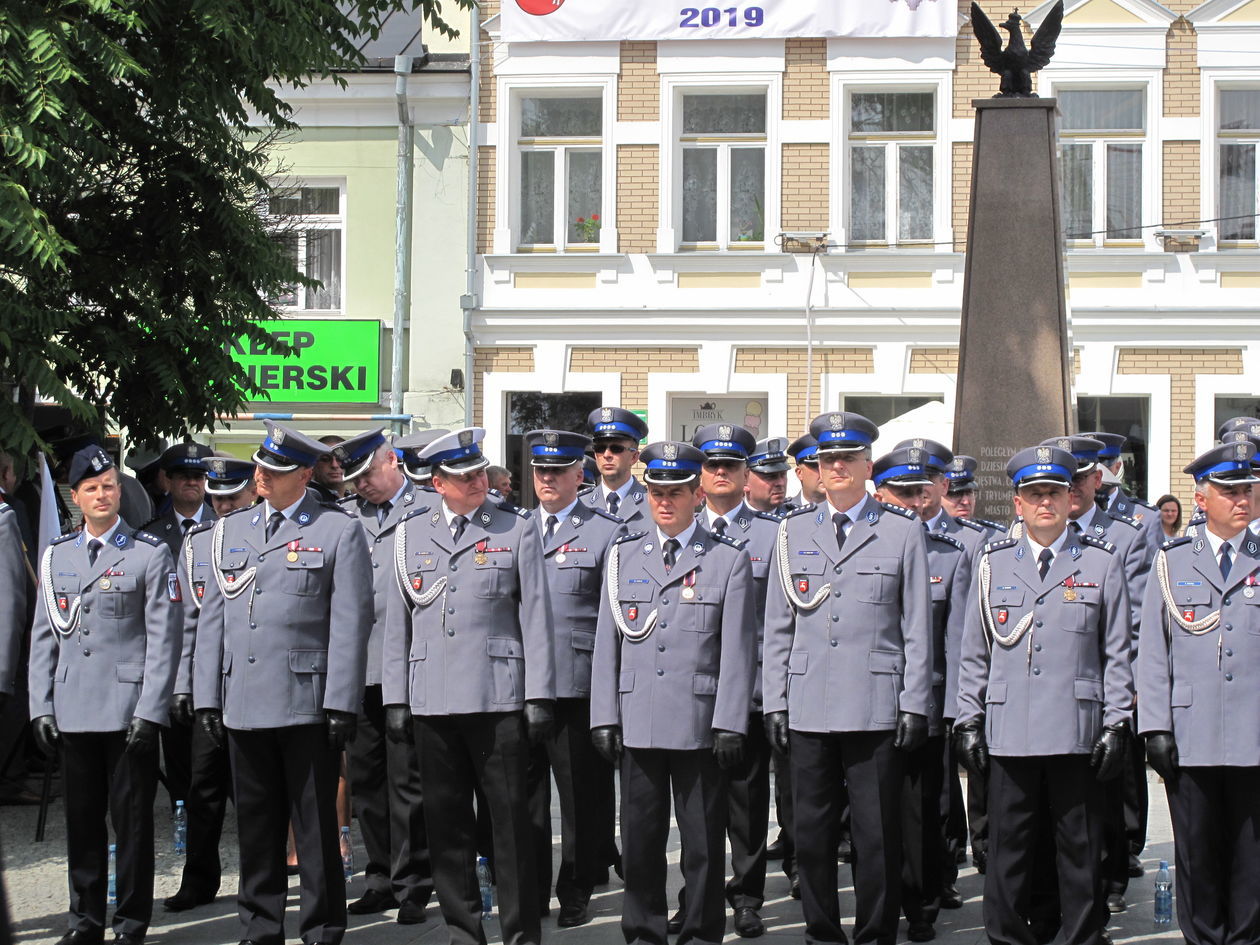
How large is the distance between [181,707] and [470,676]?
1309 mm

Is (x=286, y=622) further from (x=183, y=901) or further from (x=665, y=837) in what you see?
(x=665, y=837)

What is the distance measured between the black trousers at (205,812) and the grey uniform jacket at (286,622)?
0.90 m

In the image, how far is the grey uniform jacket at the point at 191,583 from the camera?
6934 mm

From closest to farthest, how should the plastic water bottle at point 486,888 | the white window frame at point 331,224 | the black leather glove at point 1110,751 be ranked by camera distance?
the black leather glove at point 1110,751
the plastic water bottle at point 486,888
the white window frame at point 331,224

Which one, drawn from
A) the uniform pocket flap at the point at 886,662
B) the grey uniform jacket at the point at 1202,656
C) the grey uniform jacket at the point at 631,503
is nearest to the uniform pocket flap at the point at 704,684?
the uniform pocket flap at the point at 886,662

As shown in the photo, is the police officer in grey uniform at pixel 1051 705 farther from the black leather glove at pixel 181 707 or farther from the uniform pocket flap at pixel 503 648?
the black leather glove at pixel 181 707

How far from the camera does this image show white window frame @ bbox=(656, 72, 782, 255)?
19.2 meters

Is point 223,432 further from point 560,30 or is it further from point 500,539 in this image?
point 500,539

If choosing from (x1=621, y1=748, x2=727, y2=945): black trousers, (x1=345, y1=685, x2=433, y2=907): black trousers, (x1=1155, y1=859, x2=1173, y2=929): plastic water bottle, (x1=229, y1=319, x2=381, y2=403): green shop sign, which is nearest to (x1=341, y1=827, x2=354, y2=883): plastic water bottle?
(x1=345, y1=685, x2=433, y2=907): black trousers

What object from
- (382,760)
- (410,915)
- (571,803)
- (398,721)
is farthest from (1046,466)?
(382,760)

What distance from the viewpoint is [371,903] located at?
24.1 ft

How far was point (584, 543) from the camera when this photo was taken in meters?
7.66

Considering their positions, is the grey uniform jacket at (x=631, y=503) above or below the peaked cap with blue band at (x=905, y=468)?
below

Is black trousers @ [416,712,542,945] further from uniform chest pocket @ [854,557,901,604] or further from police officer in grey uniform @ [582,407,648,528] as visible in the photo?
police officer in grey uniform @ [582,407,648,528]
